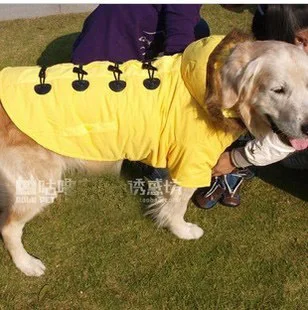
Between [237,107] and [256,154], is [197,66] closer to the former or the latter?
[237,107]

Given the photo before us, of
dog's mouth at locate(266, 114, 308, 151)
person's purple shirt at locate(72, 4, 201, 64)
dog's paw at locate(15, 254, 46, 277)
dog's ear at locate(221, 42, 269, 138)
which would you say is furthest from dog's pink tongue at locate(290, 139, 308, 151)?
dog's paw at locate(15, 254, 46, 277)

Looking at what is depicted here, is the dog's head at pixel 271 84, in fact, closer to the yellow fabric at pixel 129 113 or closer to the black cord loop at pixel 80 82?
the yellow fabric at pixel 129 113

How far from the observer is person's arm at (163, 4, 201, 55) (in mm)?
3121

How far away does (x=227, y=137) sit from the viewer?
8.64 feet

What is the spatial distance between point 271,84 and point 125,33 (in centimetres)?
151

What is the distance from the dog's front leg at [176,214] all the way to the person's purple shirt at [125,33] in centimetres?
100

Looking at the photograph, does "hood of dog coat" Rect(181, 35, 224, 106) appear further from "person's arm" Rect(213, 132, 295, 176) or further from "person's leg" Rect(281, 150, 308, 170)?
"person's leg" Rect(281, 150, 308, 170)

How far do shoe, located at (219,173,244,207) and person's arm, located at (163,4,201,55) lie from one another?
100 cm

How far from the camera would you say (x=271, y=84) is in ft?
7.57

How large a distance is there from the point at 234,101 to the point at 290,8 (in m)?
1.10

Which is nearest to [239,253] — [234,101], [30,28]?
[234,101]

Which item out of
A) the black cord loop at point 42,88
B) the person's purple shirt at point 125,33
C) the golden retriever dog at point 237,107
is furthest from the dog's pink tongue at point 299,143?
the black cord loop at point 42,88

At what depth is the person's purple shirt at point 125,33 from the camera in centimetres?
335

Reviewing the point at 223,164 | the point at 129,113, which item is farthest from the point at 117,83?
the point at 223,164
